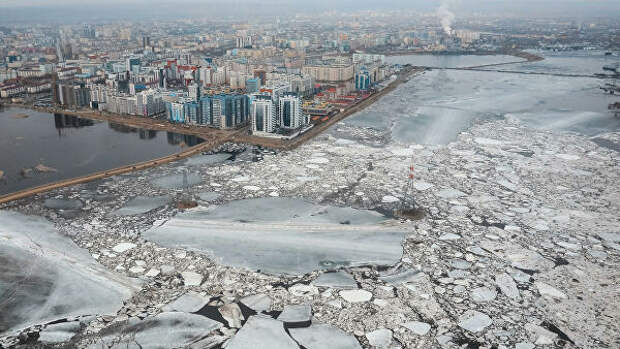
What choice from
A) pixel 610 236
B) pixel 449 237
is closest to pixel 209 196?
pixel 449 237

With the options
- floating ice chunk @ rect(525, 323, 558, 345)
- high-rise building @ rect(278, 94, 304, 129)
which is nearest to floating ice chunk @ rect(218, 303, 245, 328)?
floating ice chunk @ rect(525, 323, 558, 345)

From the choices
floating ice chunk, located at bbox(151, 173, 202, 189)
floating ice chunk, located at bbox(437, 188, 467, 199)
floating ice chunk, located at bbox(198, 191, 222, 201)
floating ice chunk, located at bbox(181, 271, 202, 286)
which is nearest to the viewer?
floating ice chunk, located at bbox(181, 271, 202, 286)

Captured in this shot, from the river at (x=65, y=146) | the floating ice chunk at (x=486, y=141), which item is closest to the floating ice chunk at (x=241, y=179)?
the river at (x=65, y=146)

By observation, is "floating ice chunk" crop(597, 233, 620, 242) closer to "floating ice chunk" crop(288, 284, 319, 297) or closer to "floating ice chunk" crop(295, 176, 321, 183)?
"floating ice chunk" crop(288, 284, 319, 297)

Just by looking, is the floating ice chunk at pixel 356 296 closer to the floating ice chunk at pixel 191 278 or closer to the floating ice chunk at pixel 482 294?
the floating ice chunk at pixel 482 294

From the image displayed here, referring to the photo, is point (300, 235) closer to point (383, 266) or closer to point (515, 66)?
point (383, 266)

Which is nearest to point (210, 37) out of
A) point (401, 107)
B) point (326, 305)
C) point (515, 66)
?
point (515, 66)
